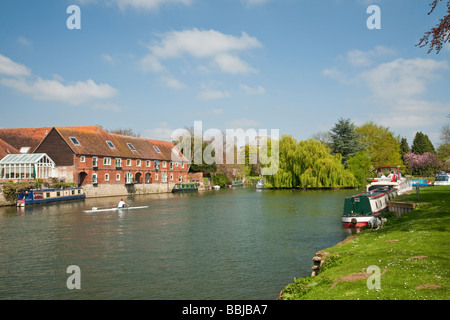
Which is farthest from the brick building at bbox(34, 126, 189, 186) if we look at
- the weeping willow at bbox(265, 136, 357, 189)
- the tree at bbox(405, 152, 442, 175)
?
the tree at bbox(405, 152, 442, 175)

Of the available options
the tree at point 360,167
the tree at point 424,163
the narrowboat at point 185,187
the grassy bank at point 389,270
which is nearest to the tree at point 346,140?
the tree at point 360,167

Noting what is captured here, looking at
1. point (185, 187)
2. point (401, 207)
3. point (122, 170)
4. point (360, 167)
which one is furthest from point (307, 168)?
point (401, 207)

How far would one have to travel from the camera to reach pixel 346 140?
292ft

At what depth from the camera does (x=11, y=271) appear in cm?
1700

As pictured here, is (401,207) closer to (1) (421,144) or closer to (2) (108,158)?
(2) (108,158)

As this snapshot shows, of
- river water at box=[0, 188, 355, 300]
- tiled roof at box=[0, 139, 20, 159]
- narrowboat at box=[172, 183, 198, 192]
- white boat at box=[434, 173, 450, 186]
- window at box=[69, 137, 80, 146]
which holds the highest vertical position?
window at box=[69, 137, 80, 146]

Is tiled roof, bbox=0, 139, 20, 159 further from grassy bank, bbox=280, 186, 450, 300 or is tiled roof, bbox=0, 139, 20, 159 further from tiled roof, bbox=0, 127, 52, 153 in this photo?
grassy bank, bbox=280, 186, 450, 300

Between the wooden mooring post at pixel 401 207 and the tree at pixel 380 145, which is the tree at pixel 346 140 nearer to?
the tree at pixel 380 145

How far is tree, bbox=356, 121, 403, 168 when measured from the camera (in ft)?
321

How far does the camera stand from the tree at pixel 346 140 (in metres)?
87.9

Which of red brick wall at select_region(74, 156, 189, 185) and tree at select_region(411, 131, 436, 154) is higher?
tree at select_region(411, 131, 436, 154)

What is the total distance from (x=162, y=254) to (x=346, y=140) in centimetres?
7748

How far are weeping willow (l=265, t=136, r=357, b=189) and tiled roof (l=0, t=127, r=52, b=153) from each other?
1843 inches
